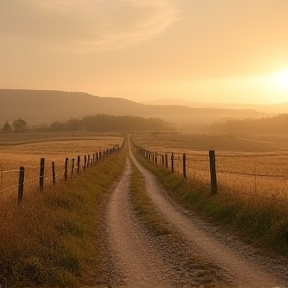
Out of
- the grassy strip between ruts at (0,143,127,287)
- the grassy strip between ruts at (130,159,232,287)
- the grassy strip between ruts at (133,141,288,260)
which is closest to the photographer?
the grassy strip between ruts at (0,143,127,287)

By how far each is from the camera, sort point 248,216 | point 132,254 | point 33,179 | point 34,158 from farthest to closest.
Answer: point 34,158
point 33,179
point 248,216
point 132,254

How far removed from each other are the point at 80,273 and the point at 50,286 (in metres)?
1.02

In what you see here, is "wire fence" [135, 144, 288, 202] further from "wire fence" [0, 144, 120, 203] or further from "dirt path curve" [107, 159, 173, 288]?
"wire fence" [0, 144, 120, 203]

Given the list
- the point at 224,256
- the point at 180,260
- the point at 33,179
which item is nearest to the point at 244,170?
the point at 33,179

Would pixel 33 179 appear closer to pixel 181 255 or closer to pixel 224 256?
pixel 181 255

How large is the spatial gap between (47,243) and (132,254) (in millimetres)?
2166

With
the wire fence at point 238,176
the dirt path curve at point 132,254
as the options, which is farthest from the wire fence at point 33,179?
the wire fence at point 238,176

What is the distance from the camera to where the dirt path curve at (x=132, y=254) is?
866cm

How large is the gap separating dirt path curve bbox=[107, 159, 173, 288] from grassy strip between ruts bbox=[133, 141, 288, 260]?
276 centimetres

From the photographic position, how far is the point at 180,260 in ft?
32.7

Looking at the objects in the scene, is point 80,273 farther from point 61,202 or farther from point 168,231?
point 61,202

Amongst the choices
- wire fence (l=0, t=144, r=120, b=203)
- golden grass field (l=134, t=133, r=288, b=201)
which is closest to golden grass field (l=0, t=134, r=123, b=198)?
wire fence (l=0, t=144, r=120, b=203)

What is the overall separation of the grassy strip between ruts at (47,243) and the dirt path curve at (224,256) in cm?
274

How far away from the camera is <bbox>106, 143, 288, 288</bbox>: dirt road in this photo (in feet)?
27.7
